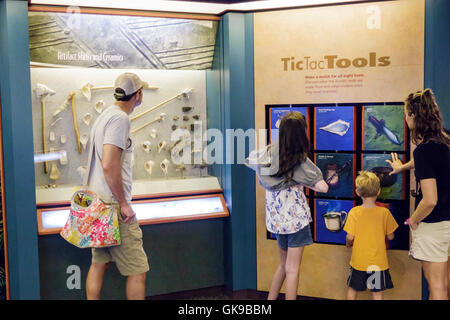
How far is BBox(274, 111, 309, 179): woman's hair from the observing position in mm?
3293

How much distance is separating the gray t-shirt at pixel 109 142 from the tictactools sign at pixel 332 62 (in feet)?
4.86

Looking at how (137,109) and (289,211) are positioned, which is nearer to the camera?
(289,211)

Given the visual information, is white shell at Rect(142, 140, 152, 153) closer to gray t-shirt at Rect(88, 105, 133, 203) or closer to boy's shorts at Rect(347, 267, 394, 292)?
gray t-shirt at Rect(88, 105, 133, 203)

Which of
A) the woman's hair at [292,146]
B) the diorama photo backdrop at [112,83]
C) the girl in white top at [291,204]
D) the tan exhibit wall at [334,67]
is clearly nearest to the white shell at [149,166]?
the diorama photo backdrop at [112,83]

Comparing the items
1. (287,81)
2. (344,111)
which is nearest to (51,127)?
(287,81)

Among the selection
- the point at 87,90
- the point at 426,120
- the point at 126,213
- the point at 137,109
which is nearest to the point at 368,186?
the point at 426,120

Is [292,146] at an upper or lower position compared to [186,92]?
lower

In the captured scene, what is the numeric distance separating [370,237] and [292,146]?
32.0 inches

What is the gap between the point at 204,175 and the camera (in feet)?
14.3

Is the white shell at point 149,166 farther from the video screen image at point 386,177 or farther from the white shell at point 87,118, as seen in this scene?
the video screen image at point 386,177

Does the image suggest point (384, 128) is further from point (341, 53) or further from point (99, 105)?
point (99, 105)

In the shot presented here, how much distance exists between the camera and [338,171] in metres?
3.95

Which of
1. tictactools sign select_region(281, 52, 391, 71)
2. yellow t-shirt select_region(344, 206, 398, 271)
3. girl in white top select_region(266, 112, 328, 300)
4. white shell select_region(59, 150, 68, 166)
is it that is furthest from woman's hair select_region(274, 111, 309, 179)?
white shell select_region(59, 150, 68, 166)

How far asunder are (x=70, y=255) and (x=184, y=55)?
5.88 ft
